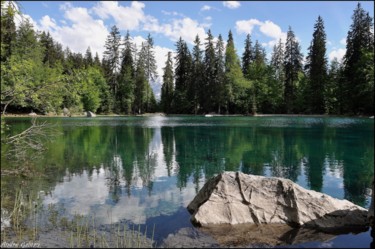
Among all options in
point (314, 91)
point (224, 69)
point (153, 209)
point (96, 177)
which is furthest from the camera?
point (224, 69)

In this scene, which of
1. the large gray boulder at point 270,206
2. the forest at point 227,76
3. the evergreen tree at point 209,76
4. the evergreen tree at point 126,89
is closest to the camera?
the large gray boulder at point 270,206

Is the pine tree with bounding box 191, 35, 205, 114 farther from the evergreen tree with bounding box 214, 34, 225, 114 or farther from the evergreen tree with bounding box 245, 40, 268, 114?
the evergreen tree with bounding box 245, 40, 268, 114

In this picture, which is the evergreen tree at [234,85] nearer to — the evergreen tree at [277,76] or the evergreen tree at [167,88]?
the evergreen tree at [277,76]

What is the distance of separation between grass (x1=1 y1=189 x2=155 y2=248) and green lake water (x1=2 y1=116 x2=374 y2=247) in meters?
0.47

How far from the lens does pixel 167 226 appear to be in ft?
28.4

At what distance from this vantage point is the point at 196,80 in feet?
266

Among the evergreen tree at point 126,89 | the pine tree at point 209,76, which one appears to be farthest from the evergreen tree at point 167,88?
the pine tree at point 209,76

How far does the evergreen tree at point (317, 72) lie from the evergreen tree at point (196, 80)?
23657 mm

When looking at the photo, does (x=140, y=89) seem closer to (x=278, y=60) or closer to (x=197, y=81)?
(x=197, y=81)

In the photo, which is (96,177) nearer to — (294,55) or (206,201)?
(206,201)

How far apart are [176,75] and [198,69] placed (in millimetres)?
10418

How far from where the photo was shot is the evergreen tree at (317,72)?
6831cm

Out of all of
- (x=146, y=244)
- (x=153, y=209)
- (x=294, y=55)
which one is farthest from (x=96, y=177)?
(x=294, y=55)

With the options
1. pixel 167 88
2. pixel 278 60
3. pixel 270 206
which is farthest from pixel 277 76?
pixel 270 206
